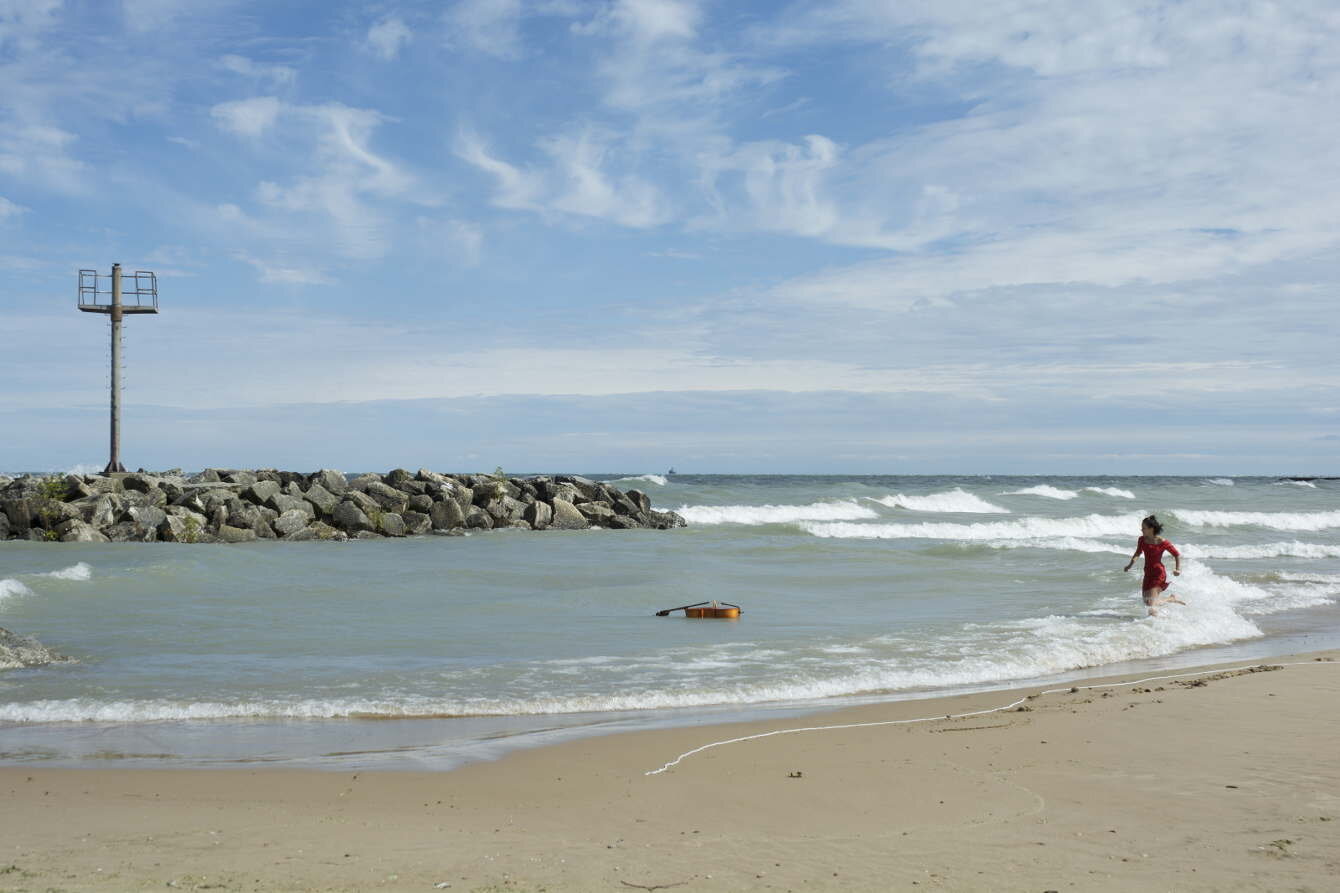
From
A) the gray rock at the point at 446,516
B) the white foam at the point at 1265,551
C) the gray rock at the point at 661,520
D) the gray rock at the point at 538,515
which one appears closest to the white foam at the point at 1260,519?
the white foam at the point at 1265,551

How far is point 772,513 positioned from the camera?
37812 mm

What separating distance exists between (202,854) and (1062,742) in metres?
4.88

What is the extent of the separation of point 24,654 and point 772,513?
30.0m

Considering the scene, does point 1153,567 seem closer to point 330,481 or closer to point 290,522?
point 290,522

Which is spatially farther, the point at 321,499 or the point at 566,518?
the point at 566,518

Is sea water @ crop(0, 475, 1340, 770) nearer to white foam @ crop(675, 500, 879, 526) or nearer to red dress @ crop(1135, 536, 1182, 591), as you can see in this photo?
red dress @ crop(1135, 536, 1182, 591)

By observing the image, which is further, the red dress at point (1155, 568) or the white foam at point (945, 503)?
the white foam at point (945, 503)

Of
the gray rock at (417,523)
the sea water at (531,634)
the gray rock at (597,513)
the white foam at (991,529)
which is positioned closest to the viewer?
the sea water at (531,634)

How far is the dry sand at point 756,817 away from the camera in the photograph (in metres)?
4.19

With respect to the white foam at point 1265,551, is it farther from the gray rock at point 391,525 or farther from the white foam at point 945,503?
the white foam at point 945,503

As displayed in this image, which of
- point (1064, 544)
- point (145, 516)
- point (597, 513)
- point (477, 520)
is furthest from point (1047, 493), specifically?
point (145, 516)

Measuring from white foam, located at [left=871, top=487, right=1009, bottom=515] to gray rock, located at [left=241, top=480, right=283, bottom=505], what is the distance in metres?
27.3

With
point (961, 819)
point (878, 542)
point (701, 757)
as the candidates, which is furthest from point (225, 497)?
point (961, 819)

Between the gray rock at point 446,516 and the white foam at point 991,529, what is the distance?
969 centimetres
